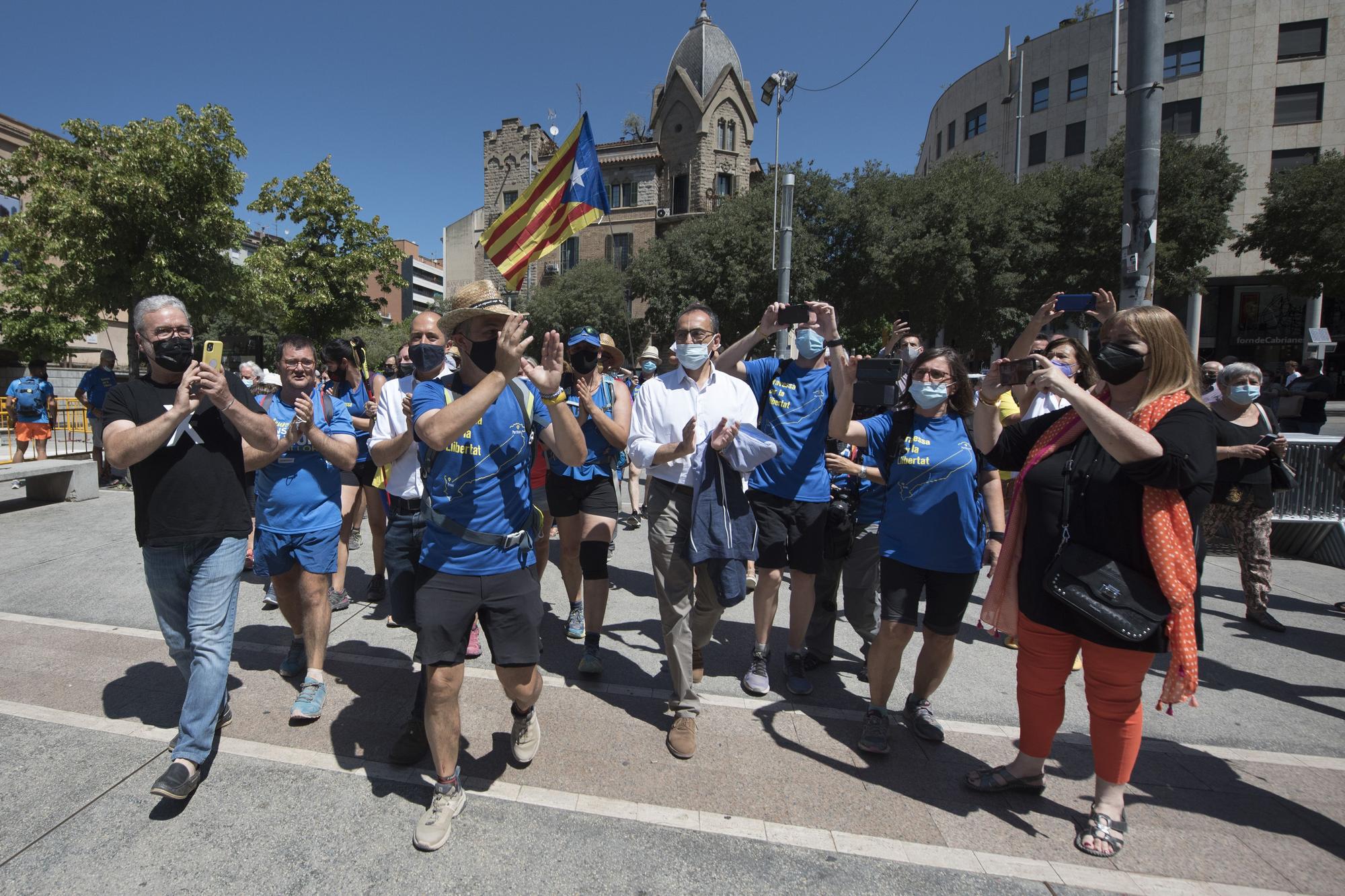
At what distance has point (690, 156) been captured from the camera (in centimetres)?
4459

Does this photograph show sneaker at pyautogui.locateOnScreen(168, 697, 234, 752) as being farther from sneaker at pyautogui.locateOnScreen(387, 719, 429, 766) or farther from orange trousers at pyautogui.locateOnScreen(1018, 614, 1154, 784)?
orange trousers at pyautogui.locateOnScreen(1018, 614, 1154, 784)

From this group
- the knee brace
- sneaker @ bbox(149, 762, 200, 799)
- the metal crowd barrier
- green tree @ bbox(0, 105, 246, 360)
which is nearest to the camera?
sneaker @ bbox(149, 762, 200, 799)

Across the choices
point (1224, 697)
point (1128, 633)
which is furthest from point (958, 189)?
point (1128, 633)

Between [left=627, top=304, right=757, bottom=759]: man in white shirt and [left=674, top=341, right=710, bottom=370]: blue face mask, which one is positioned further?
[left=674, top=341, right=710, bottom=370]: blue face mask

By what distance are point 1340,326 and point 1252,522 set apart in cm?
4003

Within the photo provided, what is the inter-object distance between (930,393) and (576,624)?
2745mm

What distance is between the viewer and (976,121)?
40.8 metres

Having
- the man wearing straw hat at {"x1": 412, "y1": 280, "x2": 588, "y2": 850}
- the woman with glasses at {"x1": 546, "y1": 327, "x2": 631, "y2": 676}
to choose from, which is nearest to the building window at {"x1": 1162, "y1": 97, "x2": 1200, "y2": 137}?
the woman with glasses at {"x1": 546, "y1": 327, "x2": 631, "y2": 676}

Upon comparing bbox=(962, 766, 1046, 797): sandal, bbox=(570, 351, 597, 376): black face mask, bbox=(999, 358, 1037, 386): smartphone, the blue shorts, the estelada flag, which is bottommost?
bbox=(962, 766, 1046, 797): sandal

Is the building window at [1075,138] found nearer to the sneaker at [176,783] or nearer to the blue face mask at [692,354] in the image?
the blue face mask at [692,354]

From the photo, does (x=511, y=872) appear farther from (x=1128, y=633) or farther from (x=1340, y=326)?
(x=1340, y=326)

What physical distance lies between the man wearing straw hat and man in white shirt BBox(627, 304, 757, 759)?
2.44 feet

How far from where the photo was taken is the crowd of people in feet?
8.36

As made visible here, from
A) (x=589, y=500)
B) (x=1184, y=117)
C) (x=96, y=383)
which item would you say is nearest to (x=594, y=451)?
(x=589, y=500)
